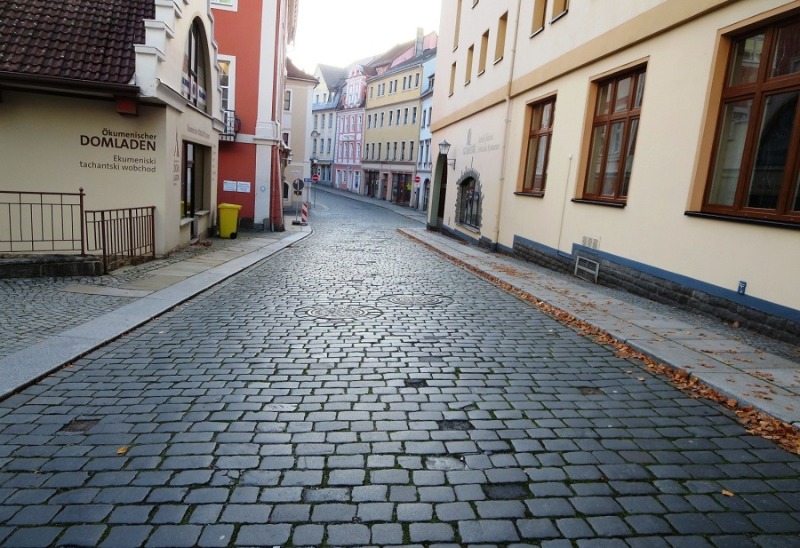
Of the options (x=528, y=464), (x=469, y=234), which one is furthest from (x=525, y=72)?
Result: (x=528, y=464)

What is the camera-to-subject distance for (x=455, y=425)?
4211 mm

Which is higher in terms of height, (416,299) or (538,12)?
(538,12)

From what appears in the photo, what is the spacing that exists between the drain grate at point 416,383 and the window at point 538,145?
1083 cm

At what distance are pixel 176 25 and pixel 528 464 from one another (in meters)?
12.7

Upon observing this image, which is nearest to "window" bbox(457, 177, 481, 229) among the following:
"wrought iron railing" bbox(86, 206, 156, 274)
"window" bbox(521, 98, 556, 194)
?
"window" bbox(521, 98, 556, 194)

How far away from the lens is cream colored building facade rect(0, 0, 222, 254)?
11.1 metres

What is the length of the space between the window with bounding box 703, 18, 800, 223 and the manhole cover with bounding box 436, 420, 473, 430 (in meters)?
5.30

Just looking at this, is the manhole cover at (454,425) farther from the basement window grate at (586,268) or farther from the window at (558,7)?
the window at (558,7)

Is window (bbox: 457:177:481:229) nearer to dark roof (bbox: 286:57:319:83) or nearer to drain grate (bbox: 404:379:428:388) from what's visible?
drain grate (bbox: 404:379:428:388)

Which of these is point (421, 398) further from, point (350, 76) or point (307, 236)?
point (350, 76)

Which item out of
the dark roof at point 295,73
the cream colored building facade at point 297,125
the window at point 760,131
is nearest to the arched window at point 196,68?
the window at point 760,131

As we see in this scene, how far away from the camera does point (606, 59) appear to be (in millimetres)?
11805

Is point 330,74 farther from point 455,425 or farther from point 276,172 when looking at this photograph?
point 455,425

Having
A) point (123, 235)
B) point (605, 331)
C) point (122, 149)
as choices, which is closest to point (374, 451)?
point (605, 331)
